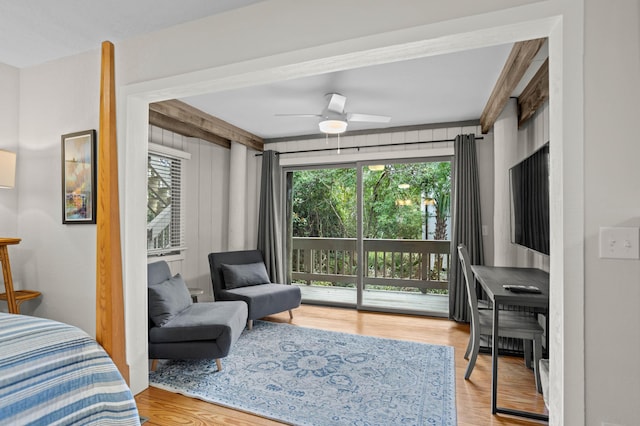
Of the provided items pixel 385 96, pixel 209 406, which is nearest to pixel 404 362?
pixel 209 406

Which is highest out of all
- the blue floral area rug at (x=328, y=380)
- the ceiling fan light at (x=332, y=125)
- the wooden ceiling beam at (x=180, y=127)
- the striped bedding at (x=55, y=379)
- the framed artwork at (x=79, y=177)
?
the wooden ceiling beam at (x=180, y=127)

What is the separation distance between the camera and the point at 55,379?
146cm

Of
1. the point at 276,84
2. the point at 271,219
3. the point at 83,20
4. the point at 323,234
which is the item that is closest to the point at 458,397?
the point at 276,84

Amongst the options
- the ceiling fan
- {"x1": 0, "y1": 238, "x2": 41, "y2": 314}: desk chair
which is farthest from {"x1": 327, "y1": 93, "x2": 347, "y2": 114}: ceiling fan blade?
{"x1": 0, "y1": 238, "x2": 41, "y2": 314}: desk chair

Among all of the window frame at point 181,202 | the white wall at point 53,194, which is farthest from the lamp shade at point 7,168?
the window frame at point 181,202

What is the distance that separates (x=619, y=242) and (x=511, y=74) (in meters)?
1.86

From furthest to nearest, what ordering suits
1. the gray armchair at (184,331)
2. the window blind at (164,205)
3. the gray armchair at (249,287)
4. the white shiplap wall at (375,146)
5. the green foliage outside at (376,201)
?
the green foliage outside at (376,201), the white shiplap wall at (375,146), the window blind at (164,205), the gray armchair at (249,287), the gray armchair at (184,331)

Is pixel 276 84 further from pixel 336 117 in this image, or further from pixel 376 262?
pixel 376 262

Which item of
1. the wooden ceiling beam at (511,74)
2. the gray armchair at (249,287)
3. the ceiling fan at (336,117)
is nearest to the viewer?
the wooden ceiling beam at (511,74)

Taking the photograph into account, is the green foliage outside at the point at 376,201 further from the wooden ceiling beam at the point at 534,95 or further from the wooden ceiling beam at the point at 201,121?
the wooden ceiling beam at the point at 534,95

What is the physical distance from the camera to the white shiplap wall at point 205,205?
4711mm

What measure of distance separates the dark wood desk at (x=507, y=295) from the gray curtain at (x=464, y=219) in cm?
104

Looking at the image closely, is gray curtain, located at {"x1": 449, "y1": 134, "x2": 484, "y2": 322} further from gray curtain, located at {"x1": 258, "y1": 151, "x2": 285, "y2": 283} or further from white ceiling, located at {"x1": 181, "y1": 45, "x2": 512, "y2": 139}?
gray curtain, located at {"x1": 258, "y1": 151, "x2": 285, "y2": 283}

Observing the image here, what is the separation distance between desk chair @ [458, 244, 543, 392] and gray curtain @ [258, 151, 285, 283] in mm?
2818
